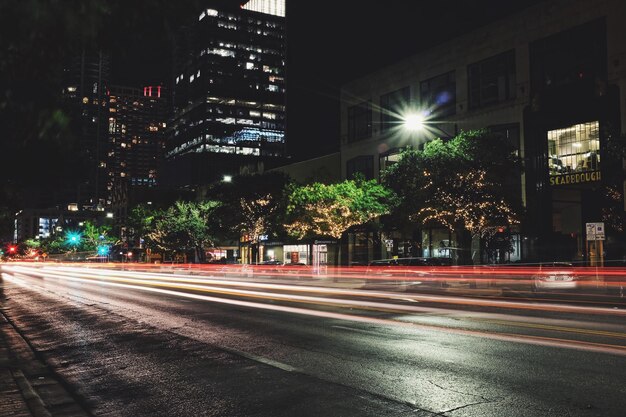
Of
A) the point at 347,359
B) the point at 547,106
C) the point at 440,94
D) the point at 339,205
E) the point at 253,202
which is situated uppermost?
the point at 440,94

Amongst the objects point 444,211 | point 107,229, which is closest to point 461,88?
point 444,211

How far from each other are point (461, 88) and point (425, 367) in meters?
41.0

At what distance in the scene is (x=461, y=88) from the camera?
46250mm

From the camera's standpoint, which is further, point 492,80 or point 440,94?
point 440,94

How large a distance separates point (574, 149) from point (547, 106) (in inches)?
142

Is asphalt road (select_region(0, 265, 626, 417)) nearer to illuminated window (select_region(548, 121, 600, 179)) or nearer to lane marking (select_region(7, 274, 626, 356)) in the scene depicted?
lane marking (select_region(7, 274, 626, 356))

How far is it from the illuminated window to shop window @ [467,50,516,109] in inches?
211

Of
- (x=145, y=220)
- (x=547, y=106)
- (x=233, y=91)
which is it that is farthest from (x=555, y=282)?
(x=233, y=91)

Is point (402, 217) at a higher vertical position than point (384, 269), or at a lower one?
higher

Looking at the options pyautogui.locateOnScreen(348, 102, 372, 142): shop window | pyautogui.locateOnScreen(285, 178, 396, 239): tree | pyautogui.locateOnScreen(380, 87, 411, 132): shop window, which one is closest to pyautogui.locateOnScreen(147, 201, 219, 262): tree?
pyautogui.locateOnScreen(348, 102, 372, 142): shop window

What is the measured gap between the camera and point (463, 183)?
33750mm

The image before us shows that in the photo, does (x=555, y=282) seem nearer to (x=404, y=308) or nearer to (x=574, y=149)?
(x=404, y=308)

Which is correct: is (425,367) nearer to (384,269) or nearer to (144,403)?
(144,403)

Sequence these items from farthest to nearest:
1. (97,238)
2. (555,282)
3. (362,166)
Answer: (97,238) → (362,166) → (555,282)
